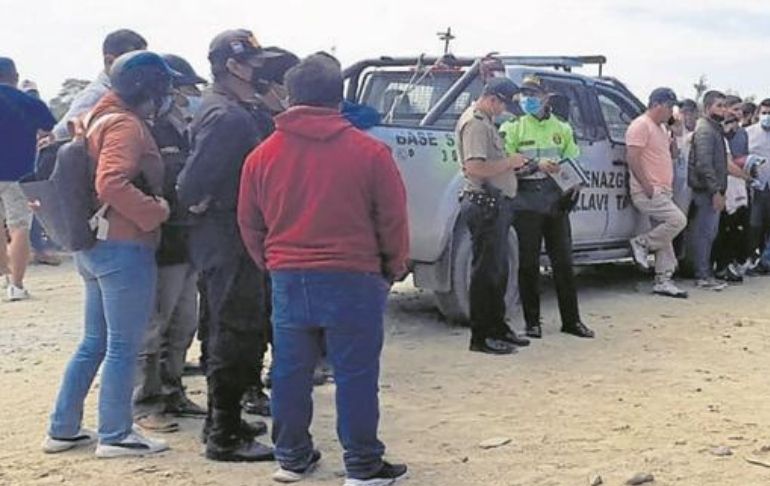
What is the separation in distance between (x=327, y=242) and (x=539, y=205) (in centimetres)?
337

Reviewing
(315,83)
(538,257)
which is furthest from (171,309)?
(538,257)

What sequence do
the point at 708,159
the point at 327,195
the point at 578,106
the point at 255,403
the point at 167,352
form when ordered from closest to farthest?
the point at 327,195
the point at 167,352
the point at 255,403
the point at 578,106
the point at 708,159

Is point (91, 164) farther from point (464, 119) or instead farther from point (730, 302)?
point (730, 302)

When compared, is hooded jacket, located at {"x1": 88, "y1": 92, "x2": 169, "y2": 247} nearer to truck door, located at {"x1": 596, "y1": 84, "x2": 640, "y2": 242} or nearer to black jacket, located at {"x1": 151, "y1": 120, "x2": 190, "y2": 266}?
black jacket, located at {"x1": 151, "y1": 120, "x2": 190, "y2": 266}

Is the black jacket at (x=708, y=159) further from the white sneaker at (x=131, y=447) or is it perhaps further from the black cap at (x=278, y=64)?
the white sneaker at (x=131, y=447)

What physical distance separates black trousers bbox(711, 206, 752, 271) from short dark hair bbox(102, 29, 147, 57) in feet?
22.8

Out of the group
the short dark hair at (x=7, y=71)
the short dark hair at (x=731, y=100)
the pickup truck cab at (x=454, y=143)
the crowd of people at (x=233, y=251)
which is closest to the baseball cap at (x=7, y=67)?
the short dark hair at (x=7, y=71)

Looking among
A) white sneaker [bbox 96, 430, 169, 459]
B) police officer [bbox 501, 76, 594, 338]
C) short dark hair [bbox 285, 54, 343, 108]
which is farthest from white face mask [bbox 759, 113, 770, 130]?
white sneaker [bbox 96, 430, 169, 459]

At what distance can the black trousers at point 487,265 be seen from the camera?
702cm

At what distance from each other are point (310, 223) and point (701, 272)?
6775 millimetres

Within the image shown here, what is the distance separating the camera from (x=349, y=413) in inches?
176

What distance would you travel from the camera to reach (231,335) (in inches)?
189

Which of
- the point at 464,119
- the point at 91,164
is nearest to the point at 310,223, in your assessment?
the point at 91,164

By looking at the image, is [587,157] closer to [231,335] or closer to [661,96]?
[661,96]
